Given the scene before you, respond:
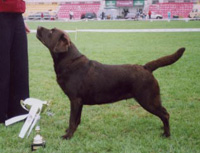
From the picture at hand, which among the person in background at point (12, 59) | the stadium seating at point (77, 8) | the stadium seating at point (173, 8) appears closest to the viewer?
the person in background at point (12, 59)

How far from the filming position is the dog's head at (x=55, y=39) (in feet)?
12.4

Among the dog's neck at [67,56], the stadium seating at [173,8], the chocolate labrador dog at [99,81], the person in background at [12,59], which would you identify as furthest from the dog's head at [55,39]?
the stadium seating at [173,8]

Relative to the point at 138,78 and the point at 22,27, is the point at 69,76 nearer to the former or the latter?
the point at 138,78

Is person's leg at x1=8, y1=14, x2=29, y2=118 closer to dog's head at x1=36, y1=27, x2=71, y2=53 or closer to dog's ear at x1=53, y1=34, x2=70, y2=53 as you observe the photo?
dog's head at x1=36, y1=27, x2=71, y2=53

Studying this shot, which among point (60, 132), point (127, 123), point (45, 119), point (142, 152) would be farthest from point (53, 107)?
point (142, 152)

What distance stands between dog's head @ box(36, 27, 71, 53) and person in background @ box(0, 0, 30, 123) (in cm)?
55

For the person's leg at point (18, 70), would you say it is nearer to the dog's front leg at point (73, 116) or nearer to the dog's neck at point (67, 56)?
the dog's neck at point (67, 56)

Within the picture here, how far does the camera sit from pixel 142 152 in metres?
3.61

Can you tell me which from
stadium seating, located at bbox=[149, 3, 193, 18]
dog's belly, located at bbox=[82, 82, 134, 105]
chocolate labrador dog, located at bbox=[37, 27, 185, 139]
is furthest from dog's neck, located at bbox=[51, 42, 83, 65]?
stadium seating, located at bbox=[149, 3, 193, 18]

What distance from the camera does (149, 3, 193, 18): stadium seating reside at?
218ft

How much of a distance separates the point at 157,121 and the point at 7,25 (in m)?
3.01

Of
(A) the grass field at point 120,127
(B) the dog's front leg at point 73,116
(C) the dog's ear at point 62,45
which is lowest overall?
(A) the grass field at point 120,127

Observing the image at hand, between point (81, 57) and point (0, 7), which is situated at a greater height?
point (0, 7)

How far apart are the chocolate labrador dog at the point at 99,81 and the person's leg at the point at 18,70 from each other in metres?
0.74
